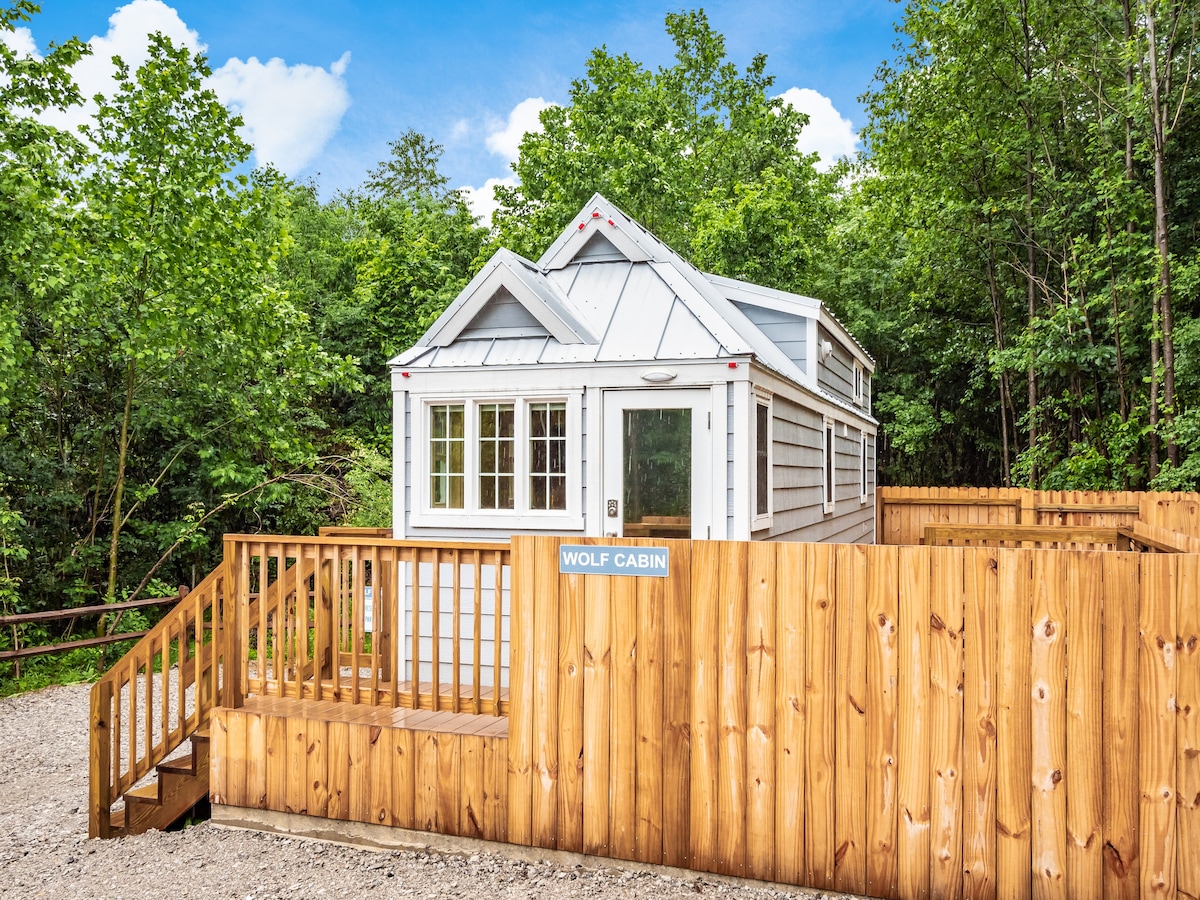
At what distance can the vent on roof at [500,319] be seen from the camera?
6363 millimetres

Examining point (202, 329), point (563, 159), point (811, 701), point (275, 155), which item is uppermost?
point (275, 155)

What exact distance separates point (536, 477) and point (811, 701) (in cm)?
293

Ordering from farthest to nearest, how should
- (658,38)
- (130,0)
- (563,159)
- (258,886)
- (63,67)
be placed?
(658,38)
(130,0)
(563,159)
(63,67)
(258,886)

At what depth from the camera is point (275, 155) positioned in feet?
143

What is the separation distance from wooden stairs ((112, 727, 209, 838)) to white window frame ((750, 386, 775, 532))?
373 cm

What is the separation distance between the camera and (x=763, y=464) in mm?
6332

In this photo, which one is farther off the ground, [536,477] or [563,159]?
[563,159]

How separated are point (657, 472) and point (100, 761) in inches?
150

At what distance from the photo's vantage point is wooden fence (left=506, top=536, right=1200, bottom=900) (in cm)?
323

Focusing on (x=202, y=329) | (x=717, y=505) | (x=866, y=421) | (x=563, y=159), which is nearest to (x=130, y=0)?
(x=563, y=159)

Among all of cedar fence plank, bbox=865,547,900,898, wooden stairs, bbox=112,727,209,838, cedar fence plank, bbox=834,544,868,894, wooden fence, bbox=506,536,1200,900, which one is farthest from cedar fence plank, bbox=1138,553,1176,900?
wooden stairs, bbox=112,727,209,838

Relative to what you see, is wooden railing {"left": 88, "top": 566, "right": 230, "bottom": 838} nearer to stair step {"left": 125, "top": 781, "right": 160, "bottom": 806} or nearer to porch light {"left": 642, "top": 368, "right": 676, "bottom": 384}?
stair step {"left": 125, "top": 781, "right": 160, "bottom": 806}

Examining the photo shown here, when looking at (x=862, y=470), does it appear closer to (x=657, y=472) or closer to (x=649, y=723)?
(x=657, y=472)

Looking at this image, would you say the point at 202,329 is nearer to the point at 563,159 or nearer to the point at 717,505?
the point at 717,505
